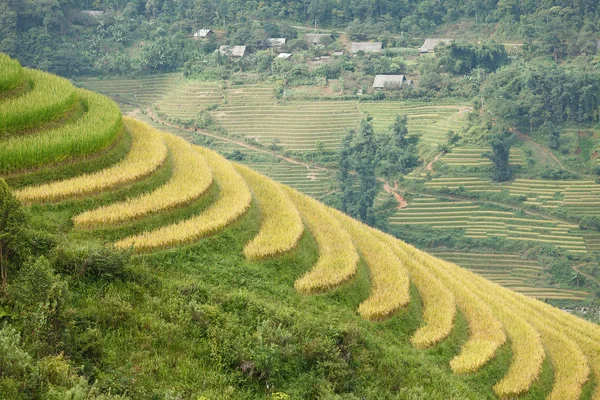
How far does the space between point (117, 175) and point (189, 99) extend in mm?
35886

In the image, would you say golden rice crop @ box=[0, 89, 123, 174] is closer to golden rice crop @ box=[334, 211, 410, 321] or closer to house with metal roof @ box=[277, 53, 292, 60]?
golden rice crop @ box=[334, 211, 410, 321]

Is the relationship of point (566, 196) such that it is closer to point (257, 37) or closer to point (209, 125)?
point (209, 125)

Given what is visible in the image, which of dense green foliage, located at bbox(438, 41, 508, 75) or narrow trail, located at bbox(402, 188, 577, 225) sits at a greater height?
dense green foliage, located at bbox(438, 41, 508, 75)

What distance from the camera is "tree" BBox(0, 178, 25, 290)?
6.98 meters

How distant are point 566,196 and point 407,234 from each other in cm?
757

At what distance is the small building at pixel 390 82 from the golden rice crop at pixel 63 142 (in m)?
34.8

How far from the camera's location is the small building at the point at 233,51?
49281 millimetres

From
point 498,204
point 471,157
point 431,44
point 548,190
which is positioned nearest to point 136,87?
point 431,44

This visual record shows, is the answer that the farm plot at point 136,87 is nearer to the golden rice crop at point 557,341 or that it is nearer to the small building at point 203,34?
the small building at point 203,34

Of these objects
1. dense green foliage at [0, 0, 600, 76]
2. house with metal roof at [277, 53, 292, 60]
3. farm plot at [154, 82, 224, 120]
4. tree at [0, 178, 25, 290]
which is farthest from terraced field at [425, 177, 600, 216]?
tree at [0, 178, 25, 290]

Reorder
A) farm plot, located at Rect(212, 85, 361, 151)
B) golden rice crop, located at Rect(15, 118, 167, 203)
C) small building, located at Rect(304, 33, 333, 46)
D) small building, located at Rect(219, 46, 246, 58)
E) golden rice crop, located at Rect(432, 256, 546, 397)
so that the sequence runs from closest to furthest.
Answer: golden rice crop, located at Rect(15, 118, 167, 203), golden rice crop, located at Rect(432, 256, 546, 397), farm plot, located at Rect(212, 85, 361, 151), small building, located at Rect(219, 46, 246, 58), small building, located at Rect(304, 33, 333, 46)

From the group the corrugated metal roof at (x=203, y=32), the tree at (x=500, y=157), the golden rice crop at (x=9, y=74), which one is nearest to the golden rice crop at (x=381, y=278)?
the golden rice crop at (x=9, y=74)

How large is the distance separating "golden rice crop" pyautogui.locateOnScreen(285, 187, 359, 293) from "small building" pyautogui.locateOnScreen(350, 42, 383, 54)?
38.9 meters

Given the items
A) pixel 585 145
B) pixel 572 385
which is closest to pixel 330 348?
pixel 572 385
